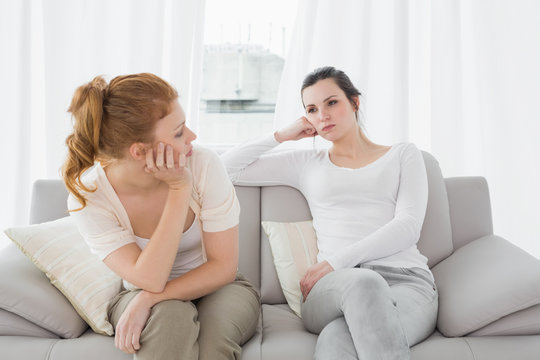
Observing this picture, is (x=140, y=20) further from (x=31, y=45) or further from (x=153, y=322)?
(x=153, y=322)

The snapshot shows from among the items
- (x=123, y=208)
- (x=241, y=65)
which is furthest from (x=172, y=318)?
(x=241, y=65)

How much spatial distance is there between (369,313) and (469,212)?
88 centimetres

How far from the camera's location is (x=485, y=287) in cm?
155

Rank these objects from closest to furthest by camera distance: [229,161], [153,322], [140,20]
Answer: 1. [153,322]
2. [229,161]
3. [140,20]

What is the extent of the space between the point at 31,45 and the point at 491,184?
2.57 metres

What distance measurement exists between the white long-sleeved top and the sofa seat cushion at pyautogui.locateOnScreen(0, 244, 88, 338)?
787 millimetres

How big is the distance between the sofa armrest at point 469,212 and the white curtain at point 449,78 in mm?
685

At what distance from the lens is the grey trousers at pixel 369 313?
130cm

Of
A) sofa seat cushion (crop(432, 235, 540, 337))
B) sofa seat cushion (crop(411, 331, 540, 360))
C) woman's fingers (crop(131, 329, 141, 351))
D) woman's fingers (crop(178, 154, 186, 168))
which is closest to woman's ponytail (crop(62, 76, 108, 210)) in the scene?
woman's fingers (crop(178, 154, 186, 168))

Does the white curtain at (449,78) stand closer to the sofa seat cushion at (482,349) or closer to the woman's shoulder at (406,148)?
the woman's shoulder at (406,148)

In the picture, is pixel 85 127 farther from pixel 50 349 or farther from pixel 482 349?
pixel 482 349

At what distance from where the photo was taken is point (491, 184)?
283cm

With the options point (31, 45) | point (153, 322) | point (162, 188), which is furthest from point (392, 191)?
point (31, 45)

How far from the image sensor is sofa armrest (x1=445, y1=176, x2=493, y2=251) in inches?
78.5
